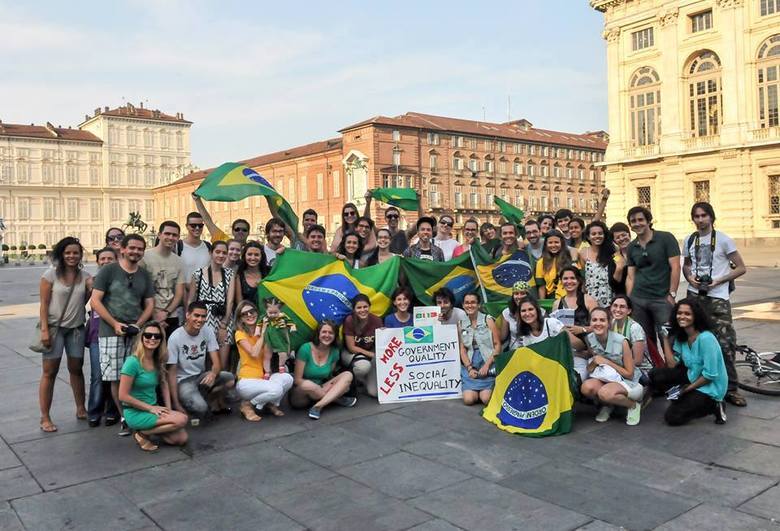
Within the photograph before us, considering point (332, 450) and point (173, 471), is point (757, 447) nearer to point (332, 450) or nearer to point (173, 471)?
point (332, 450)

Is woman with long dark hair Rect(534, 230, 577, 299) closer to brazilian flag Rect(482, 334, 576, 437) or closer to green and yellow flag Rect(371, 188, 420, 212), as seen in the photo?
brazilian flag Rect(482, 334, 576, 437)

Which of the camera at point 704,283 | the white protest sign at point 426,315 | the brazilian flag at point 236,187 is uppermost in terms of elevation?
the brazilian flag at point 236,187

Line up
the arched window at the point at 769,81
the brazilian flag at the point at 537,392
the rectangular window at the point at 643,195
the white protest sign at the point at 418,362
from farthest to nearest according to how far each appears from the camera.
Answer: the rectangular window at the point at 643,195 → the arched window at the point at 769,81 → the white protest sign at the point at 418,362 → the brazilian flag at the point at 537,392

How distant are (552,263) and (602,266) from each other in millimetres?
655

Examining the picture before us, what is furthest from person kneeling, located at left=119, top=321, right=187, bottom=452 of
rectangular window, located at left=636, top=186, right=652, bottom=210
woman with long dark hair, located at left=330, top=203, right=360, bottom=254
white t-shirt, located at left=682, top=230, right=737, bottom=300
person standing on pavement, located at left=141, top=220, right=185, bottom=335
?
rectangular window, located at left=636, top=186, right=652, bottom=210

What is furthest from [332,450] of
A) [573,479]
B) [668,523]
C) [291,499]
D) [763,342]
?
[763,342]

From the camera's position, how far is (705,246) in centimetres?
697

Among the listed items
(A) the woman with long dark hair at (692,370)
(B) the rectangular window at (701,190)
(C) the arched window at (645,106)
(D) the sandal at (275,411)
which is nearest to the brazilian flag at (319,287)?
(D) the sandal at (275,411)

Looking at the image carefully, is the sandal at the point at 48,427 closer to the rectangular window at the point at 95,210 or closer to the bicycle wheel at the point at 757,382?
the bicycle wheel at the point at 757,382

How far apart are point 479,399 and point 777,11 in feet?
130

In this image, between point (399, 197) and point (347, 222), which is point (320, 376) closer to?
point (347, 222)

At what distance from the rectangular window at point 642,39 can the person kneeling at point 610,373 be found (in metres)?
41.6

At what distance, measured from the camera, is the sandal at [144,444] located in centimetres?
583

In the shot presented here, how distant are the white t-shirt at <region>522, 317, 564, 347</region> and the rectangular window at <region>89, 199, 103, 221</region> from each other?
358 feet
